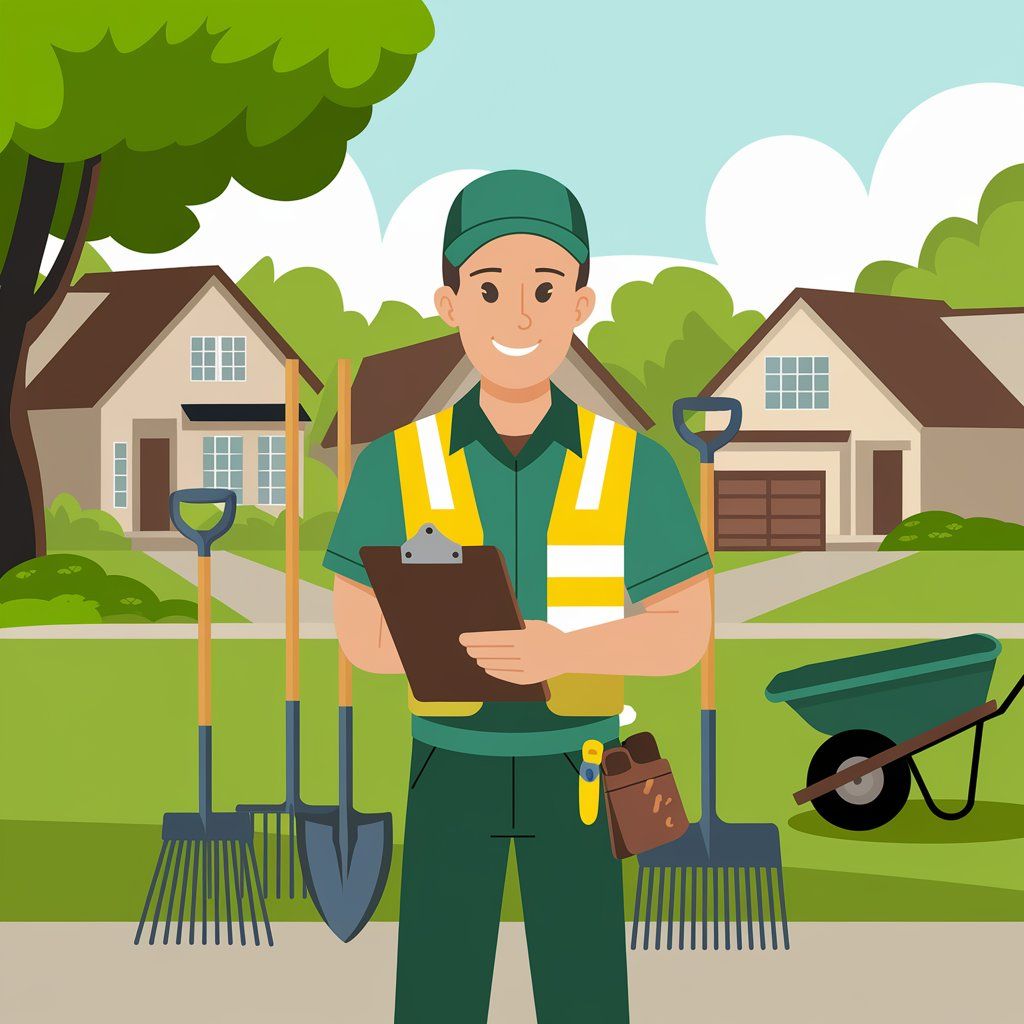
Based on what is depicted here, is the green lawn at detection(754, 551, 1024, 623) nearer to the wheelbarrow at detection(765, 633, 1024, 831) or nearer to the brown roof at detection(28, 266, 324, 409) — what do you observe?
the wheelbarrow at detection(765, 633, 1024, 831)

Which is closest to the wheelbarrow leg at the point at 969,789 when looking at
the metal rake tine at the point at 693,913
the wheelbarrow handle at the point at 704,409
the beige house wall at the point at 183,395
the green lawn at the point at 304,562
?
the metal rake tine at the point at 693,913

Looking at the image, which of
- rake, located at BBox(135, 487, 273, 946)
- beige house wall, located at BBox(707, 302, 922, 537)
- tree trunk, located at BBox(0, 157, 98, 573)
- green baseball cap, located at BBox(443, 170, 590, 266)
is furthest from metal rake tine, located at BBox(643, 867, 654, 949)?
beige house wall, located at BBox(707, 302, 922, 537)

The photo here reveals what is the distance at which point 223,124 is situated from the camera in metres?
15.6

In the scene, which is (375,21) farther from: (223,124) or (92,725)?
(92,725)

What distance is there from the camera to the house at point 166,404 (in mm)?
31234

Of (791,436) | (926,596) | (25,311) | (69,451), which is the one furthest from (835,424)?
(25,311)

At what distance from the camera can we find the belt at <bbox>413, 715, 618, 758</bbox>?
358 centimetres

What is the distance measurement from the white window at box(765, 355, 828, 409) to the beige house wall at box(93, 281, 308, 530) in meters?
9.03

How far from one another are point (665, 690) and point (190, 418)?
24.7 metres

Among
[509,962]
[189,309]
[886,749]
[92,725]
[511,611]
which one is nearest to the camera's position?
[511,611]

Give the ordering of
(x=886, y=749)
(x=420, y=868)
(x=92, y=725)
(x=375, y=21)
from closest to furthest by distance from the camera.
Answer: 1. (x=420, y=868)
2. (x=886, y=749)
3. (x=92, y=725)
4. (x=375, y=21)

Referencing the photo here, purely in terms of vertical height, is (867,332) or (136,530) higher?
(867,332)

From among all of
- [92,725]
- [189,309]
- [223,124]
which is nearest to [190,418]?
[189,309]

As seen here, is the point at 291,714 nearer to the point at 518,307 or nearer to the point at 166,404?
the point at 518,307
